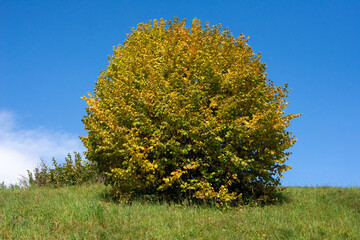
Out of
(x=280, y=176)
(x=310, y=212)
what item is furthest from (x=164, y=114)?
(x=310, y=212)

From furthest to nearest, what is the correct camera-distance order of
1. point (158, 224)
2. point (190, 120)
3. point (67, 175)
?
point (67, 175) < point (190, 120) < point (158, 224)

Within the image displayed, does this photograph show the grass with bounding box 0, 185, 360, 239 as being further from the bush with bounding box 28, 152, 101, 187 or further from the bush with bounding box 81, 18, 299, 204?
the bush with bounding box 28, 152, 101, 187

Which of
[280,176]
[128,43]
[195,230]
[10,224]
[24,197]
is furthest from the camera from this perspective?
[128,43]

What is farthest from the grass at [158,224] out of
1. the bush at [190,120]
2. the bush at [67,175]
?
the bush at [67,175]

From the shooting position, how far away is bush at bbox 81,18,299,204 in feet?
40.0

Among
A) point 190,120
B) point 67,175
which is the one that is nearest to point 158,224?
point 190,120

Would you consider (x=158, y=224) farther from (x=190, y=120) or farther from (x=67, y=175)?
(x=67, y=175)

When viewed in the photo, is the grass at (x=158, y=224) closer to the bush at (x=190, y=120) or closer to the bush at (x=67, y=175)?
the bush at (x=190, y=120)

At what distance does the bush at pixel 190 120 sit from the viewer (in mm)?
12195

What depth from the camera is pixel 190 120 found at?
1190 centimetres

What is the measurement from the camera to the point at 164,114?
12.3 metres

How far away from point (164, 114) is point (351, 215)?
28.9 ft

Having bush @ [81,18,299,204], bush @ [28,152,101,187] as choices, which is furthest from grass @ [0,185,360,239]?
bush @ [28,152,101,187]

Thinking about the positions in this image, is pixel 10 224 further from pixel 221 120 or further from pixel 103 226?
pixel 221 120
